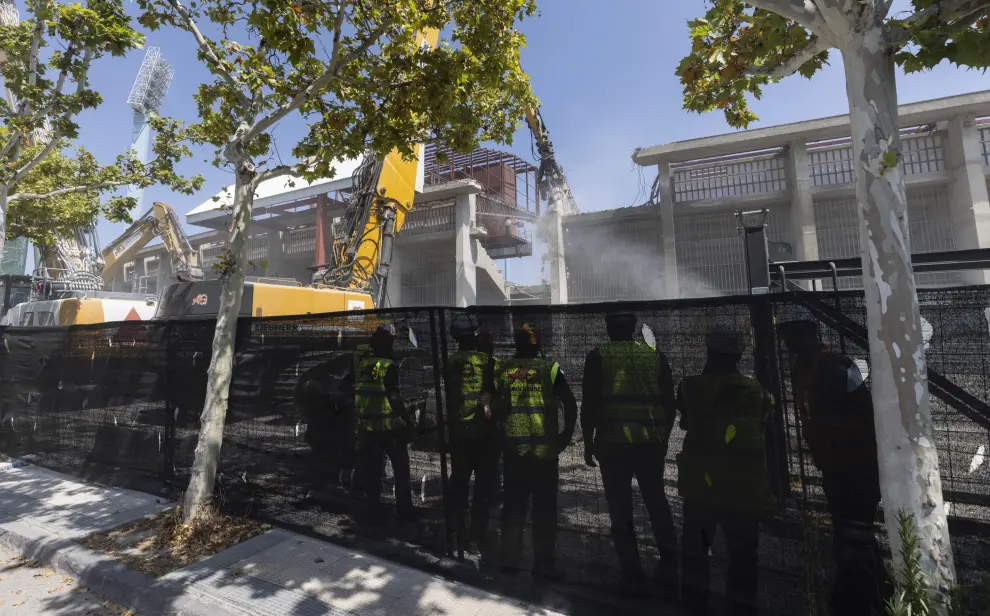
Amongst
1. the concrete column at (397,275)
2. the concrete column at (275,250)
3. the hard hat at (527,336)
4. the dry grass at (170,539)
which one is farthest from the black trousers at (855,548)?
the concrete column at (275,250)

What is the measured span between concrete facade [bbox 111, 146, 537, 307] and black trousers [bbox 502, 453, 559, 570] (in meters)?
15.9

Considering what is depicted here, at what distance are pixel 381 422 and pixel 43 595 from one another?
275cm

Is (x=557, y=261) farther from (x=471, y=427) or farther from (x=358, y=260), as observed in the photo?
(x=471, y=427)

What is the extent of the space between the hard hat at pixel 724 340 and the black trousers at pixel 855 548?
80 centimetres

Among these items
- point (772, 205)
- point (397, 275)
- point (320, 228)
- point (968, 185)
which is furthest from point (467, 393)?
point (320, 228)

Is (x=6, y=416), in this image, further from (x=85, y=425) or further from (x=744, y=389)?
(x=744, y=389)

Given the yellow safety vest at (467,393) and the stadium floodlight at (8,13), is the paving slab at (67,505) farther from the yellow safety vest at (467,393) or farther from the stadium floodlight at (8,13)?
the stadium floodlight at (8,13)

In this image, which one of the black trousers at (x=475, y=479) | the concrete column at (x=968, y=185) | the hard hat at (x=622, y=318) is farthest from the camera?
the concrete column at (x=968, y=185)

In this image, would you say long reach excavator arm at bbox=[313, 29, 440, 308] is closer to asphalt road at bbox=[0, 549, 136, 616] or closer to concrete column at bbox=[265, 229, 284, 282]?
asphalt road at bbox=[0, 549, 136, 616]

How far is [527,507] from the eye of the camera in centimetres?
345

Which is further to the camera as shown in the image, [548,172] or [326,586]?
[548,172]

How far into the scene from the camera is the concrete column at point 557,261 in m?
18.4

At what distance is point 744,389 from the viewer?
283cm

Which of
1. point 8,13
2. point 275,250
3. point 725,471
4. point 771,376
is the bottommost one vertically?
point 725,471
